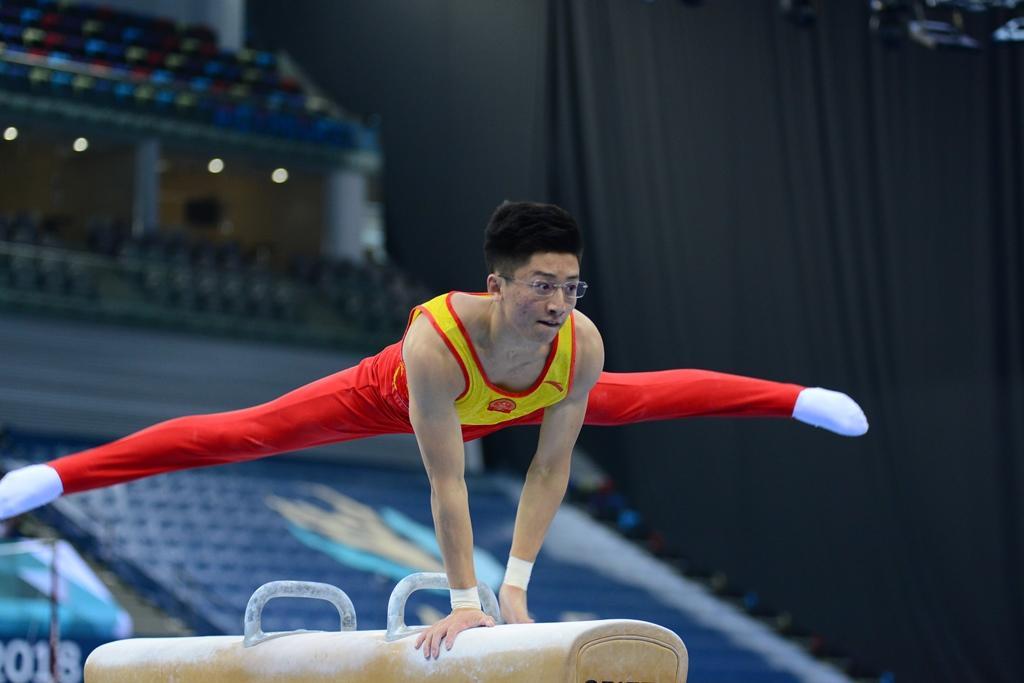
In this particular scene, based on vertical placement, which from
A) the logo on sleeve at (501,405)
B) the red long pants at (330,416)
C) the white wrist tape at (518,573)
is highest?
the logo on sleeve at (501,405)

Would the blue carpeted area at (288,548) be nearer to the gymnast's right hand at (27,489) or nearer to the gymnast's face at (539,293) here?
the gymnast's right hand at (27,489)

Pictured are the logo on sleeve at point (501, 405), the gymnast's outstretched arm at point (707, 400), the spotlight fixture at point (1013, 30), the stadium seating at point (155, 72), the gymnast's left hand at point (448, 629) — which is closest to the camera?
the gymnast's left hand at point (448, 629)

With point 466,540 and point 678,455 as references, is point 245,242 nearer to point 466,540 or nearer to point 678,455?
point 678,455

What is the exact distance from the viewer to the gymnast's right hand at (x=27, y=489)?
419cm

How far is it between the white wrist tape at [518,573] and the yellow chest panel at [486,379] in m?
0.42

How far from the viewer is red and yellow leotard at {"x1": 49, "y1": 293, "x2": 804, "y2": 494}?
163 inches

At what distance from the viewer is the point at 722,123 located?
10648 mm

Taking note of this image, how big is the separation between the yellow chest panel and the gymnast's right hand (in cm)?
134

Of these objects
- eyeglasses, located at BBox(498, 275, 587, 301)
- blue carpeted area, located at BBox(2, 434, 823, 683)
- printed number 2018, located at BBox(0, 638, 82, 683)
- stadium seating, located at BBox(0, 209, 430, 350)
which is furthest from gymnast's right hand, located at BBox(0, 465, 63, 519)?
stadium seating, located at BBox(0, 209, 430, 350)

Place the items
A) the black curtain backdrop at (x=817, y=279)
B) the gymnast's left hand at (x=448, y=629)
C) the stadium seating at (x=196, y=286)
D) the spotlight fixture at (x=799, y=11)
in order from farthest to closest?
1. the stadium seating at (x=196, y=286)
2. the black curtain backdrop at (x=817, y=279)
3. the spotlight fixture at (x=799, y=11)
4. the gymnast's left hand at (x=448, y=629)

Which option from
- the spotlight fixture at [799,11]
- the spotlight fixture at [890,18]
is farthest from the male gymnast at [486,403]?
the spotlight fixture at [799,11]

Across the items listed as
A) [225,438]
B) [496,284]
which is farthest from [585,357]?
[225,438]

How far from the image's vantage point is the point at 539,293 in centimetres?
340

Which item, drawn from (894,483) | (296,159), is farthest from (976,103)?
(296,159)
